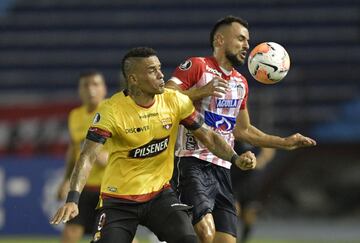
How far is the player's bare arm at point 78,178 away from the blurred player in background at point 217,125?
1237 mm

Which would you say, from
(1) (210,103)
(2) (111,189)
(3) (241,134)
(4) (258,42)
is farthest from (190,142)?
(4) (258,42)

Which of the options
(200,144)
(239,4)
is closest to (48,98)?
(239,4)

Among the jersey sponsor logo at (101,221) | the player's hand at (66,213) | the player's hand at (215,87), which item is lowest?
the jersey sponsor logo at (101,221)

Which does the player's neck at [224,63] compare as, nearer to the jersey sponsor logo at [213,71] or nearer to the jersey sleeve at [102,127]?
the jersey sponsor logo at [213,71]

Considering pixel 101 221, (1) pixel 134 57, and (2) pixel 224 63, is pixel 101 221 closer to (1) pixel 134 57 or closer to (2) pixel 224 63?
(1) pixel 134 57

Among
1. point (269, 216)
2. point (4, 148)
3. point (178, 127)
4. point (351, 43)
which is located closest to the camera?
point (178, 127)

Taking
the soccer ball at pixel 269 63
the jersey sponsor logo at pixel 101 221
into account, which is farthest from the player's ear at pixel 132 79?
the soccer ball at pixel 269 63

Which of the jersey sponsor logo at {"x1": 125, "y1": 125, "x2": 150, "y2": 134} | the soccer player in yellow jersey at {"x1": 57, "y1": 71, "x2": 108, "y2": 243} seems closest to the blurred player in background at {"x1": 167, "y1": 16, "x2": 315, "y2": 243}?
the jersey sponsor logo at {"x1": 125, "y1": 125, "x2": 150, "y2": 134}

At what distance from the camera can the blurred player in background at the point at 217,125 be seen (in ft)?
29.4

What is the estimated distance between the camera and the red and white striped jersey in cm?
901

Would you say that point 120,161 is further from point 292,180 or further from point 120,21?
point 120,21

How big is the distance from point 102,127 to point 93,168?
10.8ft

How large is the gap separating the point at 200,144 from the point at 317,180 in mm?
11982

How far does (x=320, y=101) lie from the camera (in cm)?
2138
